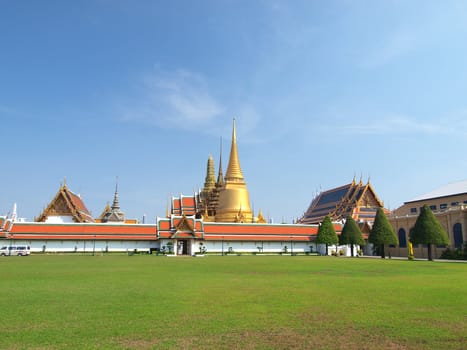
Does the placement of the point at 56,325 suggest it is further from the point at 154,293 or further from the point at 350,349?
the point at 350,349

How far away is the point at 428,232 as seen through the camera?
137 ft

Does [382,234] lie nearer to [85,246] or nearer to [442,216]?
[442,216]

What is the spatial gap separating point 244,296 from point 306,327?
4470 mm

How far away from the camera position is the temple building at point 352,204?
72812 mm

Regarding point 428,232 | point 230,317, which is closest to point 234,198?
point 428,232

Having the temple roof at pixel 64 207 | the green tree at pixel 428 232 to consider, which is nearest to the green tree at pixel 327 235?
the green tree at pixel 428 232

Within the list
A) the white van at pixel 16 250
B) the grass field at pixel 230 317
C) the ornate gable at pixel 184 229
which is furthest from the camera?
the ornate gable at pixel 184 229

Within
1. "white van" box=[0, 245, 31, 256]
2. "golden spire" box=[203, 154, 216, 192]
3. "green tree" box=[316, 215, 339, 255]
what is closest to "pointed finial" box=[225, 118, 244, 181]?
"golden spire" box=[203, 154, 216, 192]

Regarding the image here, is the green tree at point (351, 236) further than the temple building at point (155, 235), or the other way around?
the green tree at point (351, 236)

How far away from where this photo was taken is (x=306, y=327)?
8219 mm

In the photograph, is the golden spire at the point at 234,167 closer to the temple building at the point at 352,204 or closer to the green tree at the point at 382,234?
the temple building at the point at 352,204

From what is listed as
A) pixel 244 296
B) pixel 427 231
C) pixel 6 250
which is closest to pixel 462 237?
→ pixel 427 231

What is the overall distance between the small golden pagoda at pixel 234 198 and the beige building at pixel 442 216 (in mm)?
28132

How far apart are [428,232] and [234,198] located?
4281 centimetres
